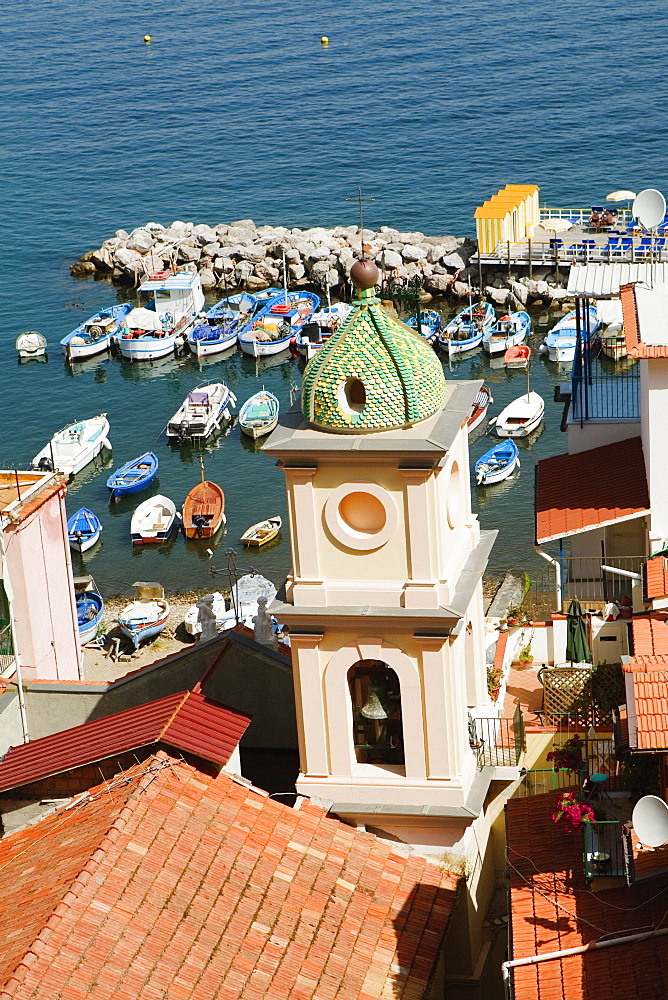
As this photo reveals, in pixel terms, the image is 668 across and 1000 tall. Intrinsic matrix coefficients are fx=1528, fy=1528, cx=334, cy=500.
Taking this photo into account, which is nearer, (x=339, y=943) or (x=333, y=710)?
(x=339, y=943)

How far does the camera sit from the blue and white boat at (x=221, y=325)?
270ft

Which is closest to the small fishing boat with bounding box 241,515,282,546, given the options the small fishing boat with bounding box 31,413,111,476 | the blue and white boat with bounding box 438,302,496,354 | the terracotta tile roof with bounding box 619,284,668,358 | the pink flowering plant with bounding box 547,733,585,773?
the small fishing boat with bounding box 31,413,111,476

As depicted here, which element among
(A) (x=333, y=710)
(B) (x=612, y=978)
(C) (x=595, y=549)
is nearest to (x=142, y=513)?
(C) (x=595, y=549)

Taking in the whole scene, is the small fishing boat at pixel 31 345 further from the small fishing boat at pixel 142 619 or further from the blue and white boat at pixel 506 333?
the small fishing boat at pixel 142 619

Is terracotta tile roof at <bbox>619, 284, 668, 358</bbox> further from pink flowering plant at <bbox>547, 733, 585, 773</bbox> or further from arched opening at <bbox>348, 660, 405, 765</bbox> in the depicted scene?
arched opening at <bbox>348, 660, 405, 765</bbox>

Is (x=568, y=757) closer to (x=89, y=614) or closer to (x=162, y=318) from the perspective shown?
(x=89, y=614)

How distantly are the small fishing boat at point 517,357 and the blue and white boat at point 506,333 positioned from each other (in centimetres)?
89

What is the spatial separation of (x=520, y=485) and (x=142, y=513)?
15579mm

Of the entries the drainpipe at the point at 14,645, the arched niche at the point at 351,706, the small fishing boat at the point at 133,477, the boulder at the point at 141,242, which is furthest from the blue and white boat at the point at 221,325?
the arched niche at the point at 351,706

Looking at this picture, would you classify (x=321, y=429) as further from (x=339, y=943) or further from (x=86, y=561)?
(x=86, y=561)

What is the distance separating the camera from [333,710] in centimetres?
2222

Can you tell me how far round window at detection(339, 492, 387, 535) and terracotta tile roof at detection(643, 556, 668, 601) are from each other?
6595 mm

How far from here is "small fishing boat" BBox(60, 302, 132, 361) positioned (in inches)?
3297

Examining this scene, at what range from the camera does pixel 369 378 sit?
20750 millimetres
